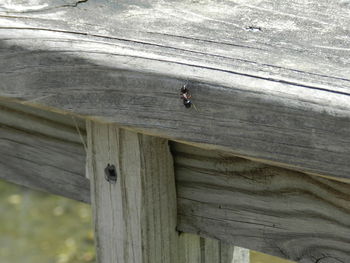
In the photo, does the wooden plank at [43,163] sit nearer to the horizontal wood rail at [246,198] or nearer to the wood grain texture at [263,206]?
the horizontal wood rail at [246,198]

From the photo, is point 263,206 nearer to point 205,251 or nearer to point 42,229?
point 205,251

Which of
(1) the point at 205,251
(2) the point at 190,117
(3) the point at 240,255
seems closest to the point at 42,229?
(3) the point at 240,255

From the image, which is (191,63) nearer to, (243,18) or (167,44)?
(167,44)

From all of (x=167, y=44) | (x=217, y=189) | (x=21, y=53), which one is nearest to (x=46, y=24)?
(x=21, y=53)

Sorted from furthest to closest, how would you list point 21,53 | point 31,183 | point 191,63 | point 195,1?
point 31,183 < point 195,1 < point 21,53 < point 191,63

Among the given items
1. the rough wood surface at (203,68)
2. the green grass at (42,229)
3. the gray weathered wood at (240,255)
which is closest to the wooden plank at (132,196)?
the rough wood surface at (203,68)

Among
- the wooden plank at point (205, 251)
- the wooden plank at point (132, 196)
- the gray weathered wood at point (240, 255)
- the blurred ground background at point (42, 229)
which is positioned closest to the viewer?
the wooden plank at point (132, 196)
